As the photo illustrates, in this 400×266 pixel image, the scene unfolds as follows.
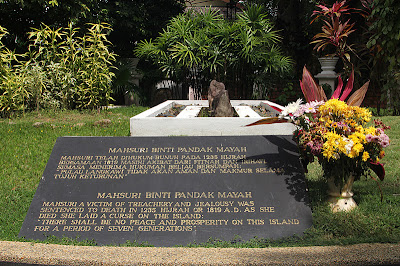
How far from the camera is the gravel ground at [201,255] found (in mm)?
2812

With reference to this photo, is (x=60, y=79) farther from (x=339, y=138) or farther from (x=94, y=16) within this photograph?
(x=339, y=138)

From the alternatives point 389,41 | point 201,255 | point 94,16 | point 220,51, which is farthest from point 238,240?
point 94,16

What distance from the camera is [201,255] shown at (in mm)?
2885

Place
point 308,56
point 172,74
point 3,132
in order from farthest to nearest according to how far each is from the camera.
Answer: point 308,56 < point 172,74 < point 3,132

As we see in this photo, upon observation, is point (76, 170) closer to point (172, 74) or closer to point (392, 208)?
point (392, 208)

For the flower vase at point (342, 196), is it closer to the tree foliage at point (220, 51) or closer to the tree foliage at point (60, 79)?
the tree foliage at point (220, 51)

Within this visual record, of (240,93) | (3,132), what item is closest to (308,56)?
(240,93)

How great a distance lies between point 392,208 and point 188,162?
6.47 feet

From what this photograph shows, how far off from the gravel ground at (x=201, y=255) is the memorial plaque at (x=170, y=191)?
10.8 inches

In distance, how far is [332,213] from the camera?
3.62 meters

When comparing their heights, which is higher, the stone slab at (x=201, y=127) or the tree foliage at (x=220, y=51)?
the tree foliage at (x=220, y=51)

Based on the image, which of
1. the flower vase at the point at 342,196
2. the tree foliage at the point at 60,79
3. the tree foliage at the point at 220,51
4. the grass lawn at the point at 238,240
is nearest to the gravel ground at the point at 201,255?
the grass lawn at the point at 238,240

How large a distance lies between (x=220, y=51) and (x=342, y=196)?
241 inches

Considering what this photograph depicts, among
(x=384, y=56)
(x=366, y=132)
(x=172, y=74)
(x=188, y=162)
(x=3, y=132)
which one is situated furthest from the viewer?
(x=172, y=74)
